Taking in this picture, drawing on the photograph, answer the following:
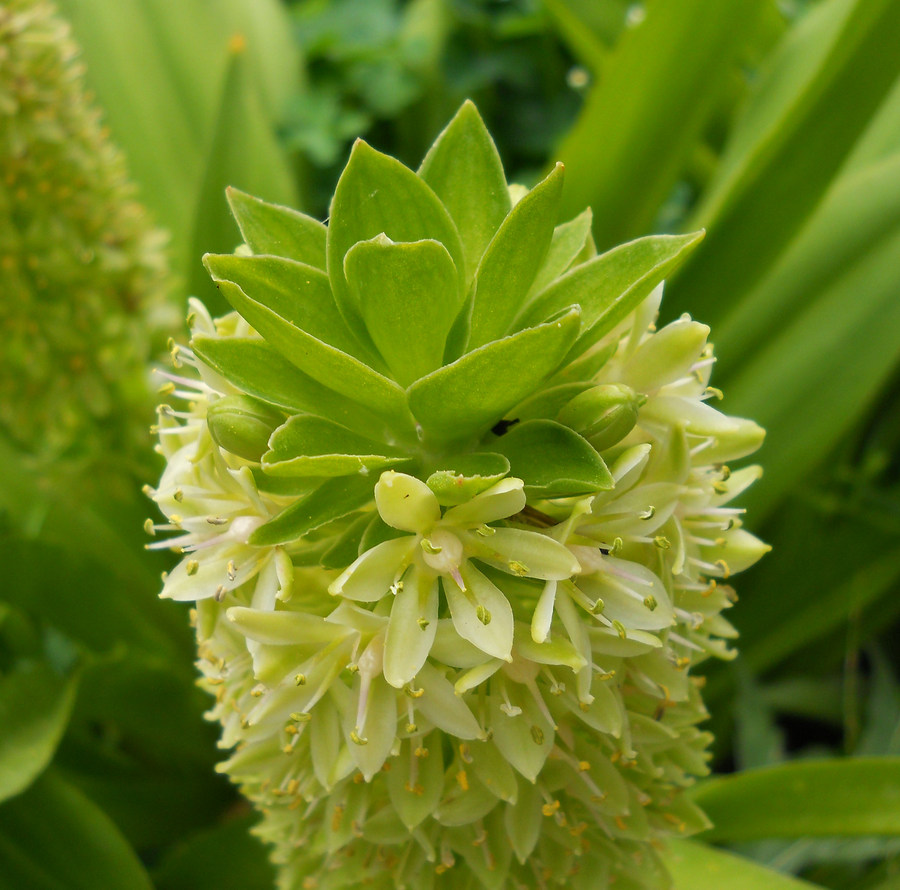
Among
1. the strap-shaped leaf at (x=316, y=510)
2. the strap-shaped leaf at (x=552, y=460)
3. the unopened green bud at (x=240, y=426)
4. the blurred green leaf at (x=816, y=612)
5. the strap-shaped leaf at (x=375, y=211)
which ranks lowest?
the blurred green leaf at (x=816, y=612)

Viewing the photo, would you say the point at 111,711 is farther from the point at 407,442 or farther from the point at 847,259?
the point at 847,259

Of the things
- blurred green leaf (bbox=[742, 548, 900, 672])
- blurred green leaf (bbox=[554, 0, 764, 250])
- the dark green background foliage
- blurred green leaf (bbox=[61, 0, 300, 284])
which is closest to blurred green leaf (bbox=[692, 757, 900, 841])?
the dark green background foliage

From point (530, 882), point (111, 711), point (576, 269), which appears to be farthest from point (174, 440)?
point (111, 711)

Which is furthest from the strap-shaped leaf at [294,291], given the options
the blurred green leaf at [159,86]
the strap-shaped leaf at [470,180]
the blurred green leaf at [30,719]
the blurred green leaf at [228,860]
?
the blurred green leaf at [159,86]

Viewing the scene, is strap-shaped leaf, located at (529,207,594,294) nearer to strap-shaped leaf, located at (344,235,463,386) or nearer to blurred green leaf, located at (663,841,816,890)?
strap-shaped leaf, located at (344,235,463,386)

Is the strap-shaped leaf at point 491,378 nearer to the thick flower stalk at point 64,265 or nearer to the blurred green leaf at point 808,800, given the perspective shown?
the blurred green leaf at point 808,800

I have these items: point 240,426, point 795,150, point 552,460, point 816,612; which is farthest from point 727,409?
point 240,426
